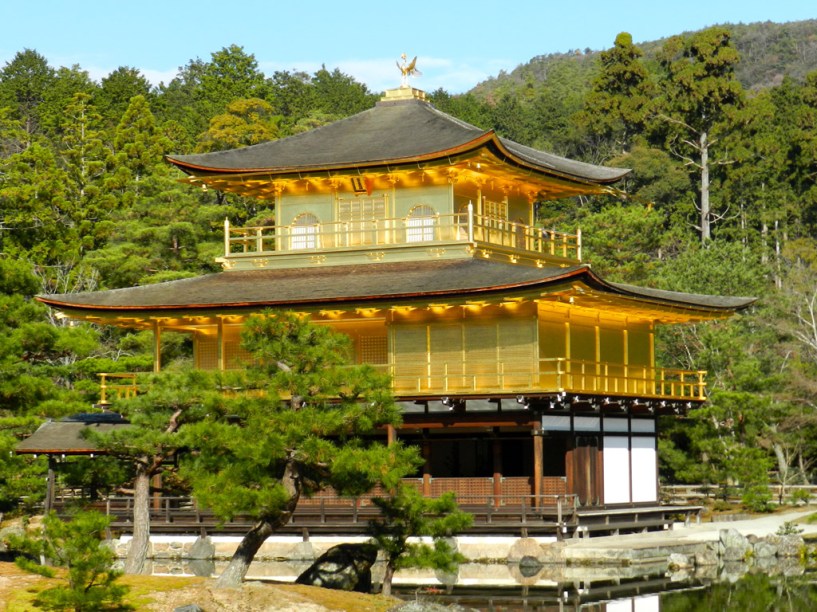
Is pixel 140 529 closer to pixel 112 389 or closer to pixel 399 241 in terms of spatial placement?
pixel 112 389

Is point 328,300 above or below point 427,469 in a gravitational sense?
above

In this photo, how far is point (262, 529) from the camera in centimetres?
2595

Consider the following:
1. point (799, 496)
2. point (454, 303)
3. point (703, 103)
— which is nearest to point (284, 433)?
point (454, 303)

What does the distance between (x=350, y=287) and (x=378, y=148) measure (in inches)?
201

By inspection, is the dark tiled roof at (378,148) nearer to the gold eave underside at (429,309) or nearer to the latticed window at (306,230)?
the latticed window at (306,230)

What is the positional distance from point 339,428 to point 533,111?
76878mm

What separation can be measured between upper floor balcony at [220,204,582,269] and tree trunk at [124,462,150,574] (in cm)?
1106

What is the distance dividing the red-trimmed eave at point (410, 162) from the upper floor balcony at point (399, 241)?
145 centimetres

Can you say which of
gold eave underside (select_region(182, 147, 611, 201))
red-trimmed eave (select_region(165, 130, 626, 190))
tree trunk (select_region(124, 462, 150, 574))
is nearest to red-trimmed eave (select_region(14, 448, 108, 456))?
tree trunk (select_region(124, 462, 150, 574))

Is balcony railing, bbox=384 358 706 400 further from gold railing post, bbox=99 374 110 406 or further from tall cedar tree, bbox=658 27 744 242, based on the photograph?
tall cedar tree, bbox=658 27 744 242

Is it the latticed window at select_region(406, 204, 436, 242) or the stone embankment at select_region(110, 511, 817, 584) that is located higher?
the latticed window at select_region(406, 204, 436, 242)

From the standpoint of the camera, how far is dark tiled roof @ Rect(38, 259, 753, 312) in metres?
35.1

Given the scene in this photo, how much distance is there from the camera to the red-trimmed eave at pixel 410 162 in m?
37.9

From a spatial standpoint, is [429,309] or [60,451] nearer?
[60,451]
